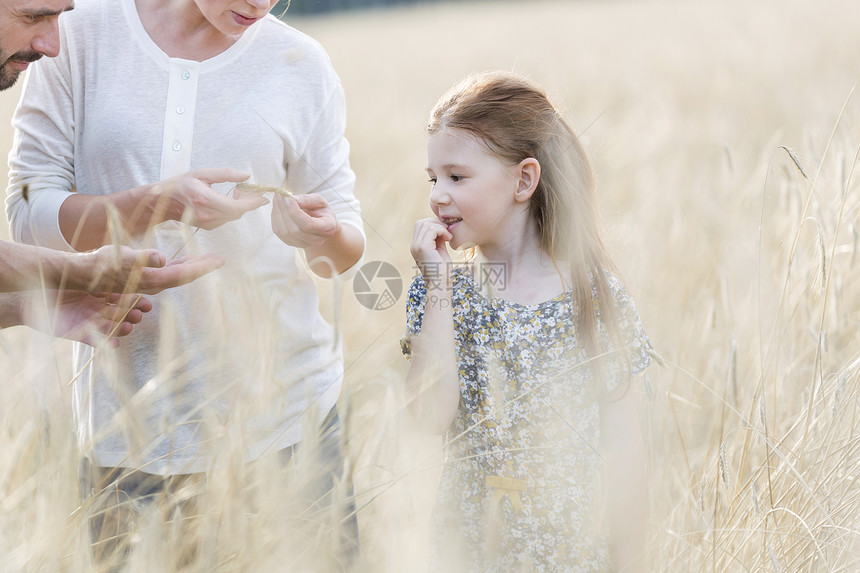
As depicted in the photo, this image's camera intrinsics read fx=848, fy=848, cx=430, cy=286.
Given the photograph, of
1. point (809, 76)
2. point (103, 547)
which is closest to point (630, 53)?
point (809, 76)

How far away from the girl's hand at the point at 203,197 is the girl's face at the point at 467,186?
30 centimetres

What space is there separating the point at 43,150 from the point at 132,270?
42 centimetres

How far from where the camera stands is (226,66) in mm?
1504

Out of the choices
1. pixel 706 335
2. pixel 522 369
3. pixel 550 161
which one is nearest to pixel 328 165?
pixel 550 161

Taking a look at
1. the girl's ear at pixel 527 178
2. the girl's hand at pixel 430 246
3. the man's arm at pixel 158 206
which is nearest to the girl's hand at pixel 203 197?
the man's arm at pixel 158 206

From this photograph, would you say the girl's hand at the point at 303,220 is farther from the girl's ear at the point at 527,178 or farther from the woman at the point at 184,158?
the girl's ear at the point at 527,178

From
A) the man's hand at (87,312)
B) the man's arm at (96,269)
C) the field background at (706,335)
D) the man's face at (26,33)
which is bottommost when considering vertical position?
the field background at (706,335)

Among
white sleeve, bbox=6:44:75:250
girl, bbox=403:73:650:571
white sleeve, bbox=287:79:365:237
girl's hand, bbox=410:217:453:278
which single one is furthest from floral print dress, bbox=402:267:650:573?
white sleeve, bbox=6:44:75:250

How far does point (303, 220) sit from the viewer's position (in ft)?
4.62

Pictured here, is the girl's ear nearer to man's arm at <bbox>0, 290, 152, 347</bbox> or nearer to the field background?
the field background

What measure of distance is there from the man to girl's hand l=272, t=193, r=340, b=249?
7cm

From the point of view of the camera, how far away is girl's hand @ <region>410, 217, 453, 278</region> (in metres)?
1.33

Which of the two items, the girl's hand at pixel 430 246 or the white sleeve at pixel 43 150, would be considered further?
the white sleeve at pixel 43 150

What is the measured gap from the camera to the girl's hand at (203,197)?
129 centimetres
